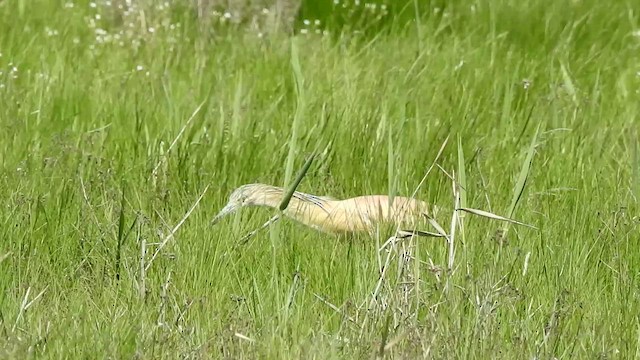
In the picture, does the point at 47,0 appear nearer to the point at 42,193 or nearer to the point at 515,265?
the point at 42,193

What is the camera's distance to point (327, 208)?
3.39m

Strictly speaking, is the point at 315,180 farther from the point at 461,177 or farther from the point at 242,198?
the point at 461,177

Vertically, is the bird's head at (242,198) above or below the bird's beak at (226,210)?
above

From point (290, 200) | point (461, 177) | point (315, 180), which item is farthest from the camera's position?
point (315, 180)

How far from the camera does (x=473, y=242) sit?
3076mm

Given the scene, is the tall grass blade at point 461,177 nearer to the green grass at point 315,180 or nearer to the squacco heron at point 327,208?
the green grass at point 315,180

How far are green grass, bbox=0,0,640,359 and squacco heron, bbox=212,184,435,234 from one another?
0.04 meters

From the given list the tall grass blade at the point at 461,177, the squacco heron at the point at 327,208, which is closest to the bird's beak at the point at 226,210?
the squacco heron at the point at 327,208

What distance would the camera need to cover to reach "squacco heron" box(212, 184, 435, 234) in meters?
3.27

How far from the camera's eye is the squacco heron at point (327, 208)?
3271 millimetres

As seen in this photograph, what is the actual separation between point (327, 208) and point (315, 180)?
16.9 inches

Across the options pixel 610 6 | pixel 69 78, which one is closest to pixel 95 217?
pixel 69 78

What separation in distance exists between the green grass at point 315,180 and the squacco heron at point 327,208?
0.04 m

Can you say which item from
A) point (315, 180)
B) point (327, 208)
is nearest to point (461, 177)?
point (327, 208)
